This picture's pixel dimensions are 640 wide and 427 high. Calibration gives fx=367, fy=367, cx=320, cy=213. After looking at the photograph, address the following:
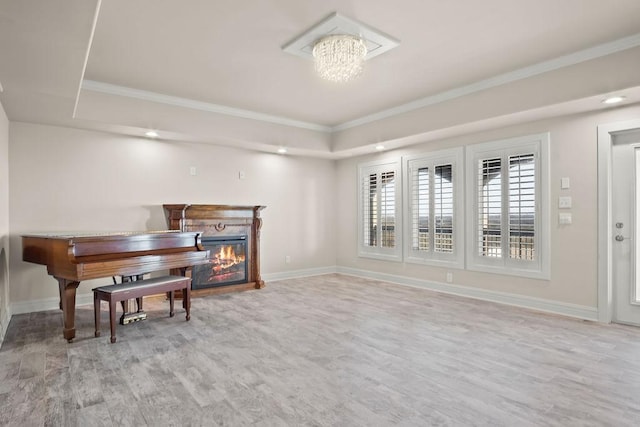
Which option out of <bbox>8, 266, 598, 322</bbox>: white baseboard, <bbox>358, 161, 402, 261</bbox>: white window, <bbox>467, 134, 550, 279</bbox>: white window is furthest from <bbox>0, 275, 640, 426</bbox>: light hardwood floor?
<bbox>358, 161, 402, 261</bbox>: white window

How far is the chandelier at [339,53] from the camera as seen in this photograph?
125 inches

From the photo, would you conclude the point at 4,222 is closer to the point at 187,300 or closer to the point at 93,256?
the point at 93,256

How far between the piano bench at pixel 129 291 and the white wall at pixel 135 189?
1503 mm

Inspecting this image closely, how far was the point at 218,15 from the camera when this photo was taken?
2887 millimetres

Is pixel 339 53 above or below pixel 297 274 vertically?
above

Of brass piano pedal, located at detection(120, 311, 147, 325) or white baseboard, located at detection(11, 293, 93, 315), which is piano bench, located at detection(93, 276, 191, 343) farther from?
white baseboard, located at detection(11, 293, 93, 315)

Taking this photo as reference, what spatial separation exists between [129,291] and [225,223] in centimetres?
218

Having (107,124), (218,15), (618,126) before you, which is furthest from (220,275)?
(618,126)

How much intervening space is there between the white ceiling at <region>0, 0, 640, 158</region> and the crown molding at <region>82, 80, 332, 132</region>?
0.06 ft

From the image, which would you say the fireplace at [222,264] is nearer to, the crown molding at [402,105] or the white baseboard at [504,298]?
the crown molding at [402,105]

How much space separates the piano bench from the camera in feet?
10.7

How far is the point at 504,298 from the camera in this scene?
4645 mm

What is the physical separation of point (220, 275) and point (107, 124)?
2.47 meters

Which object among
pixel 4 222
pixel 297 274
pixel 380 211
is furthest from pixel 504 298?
pixel 4 222
